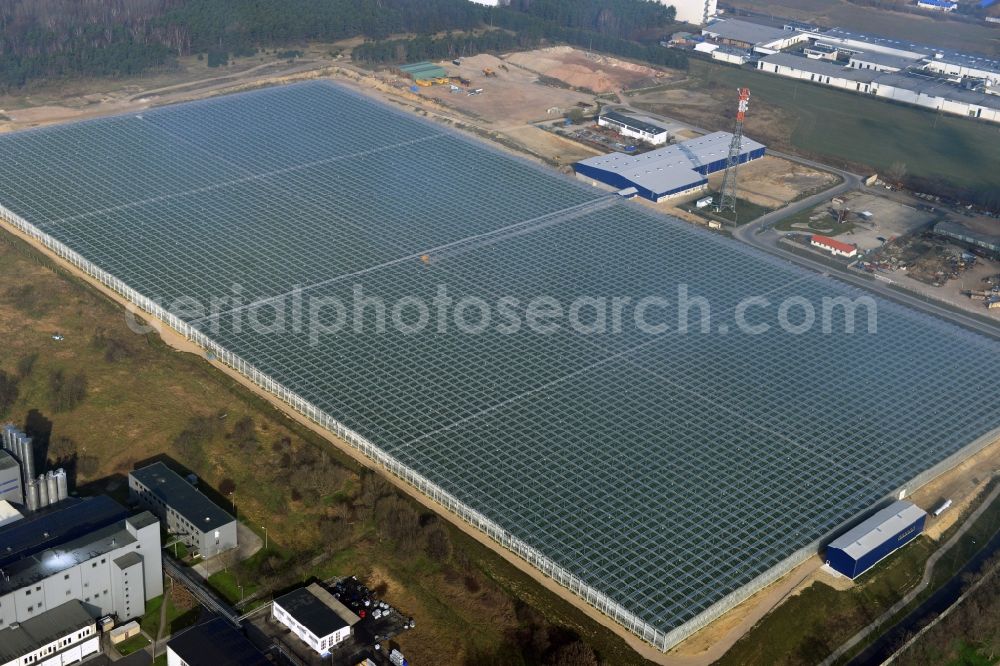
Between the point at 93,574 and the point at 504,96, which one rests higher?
the point at 504,96

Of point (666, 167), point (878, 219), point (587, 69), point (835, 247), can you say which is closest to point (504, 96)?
point (587, 69)

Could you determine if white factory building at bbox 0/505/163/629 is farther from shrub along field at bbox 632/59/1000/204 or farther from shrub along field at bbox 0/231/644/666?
shrub along field at bbox 632/59/1000/204

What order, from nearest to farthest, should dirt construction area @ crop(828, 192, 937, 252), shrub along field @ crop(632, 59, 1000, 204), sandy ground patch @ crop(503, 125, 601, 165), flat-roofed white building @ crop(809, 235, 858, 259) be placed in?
flat-roofed white building @ crop(809, 235, 858, 259)
dirt construction area @ crop(828, 192, 937, 252)
sandy ground patch @ crop(503, 125, 601, 165)
shrub along field @ crop(632, 59, 1000, 204)

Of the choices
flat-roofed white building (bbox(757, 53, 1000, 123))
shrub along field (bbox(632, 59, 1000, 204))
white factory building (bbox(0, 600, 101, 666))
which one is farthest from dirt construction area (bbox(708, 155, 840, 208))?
white factory building (bbox(0, 600, 101, 666))

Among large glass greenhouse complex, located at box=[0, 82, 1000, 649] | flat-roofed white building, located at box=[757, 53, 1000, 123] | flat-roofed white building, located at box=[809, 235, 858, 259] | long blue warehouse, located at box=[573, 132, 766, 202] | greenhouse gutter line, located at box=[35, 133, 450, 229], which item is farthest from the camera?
flat-roofed white building, located at box=[757, 53, 1000, 123]

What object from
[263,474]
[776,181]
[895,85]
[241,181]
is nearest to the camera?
[263,474]

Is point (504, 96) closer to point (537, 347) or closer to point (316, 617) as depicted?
point (537, 347)
